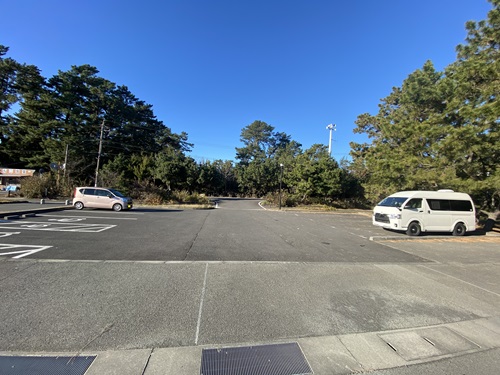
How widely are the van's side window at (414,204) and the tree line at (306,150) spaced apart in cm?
348

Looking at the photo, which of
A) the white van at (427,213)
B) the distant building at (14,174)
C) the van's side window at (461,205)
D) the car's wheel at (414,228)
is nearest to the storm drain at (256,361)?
the white van at (427,213)

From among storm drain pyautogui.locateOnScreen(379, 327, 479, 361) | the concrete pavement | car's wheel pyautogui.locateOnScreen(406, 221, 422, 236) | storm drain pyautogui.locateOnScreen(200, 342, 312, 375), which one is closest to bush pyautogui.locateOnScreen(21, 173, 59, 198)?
the concrete pavement

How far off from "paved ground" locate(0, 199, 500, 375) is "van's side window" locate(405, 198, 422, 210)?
4.82 m

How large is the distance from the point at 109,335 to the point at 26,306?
1.57 metres

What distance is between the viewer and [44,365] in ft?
7.41

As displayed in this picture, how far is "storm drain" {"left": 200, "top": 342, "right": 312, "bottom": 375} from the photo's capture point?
231 cm

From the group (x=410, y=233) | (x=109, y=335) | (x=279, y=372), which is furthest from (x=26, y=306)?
(x=410, y=233)

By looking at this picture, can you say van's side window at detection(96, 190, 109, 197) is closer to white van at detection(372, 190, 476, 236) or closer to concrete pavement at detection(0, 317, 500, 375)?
concrete pavement at detection(0, 317, 500, 375)

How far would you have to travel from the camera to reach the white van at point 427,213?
38.0 ft

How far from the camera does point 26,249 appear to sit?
6211 millimetres

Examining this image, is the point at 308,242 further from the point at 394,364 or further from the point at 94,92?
the point at 94,92

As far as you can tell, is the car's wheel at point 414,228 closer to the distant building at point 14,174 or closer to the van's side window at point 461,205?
the van's side window at point 461,205

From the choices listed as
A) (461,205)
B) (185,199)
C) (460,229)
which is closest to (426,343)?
(460,229)

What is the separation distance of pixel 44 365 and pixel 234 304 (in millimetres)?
2203
